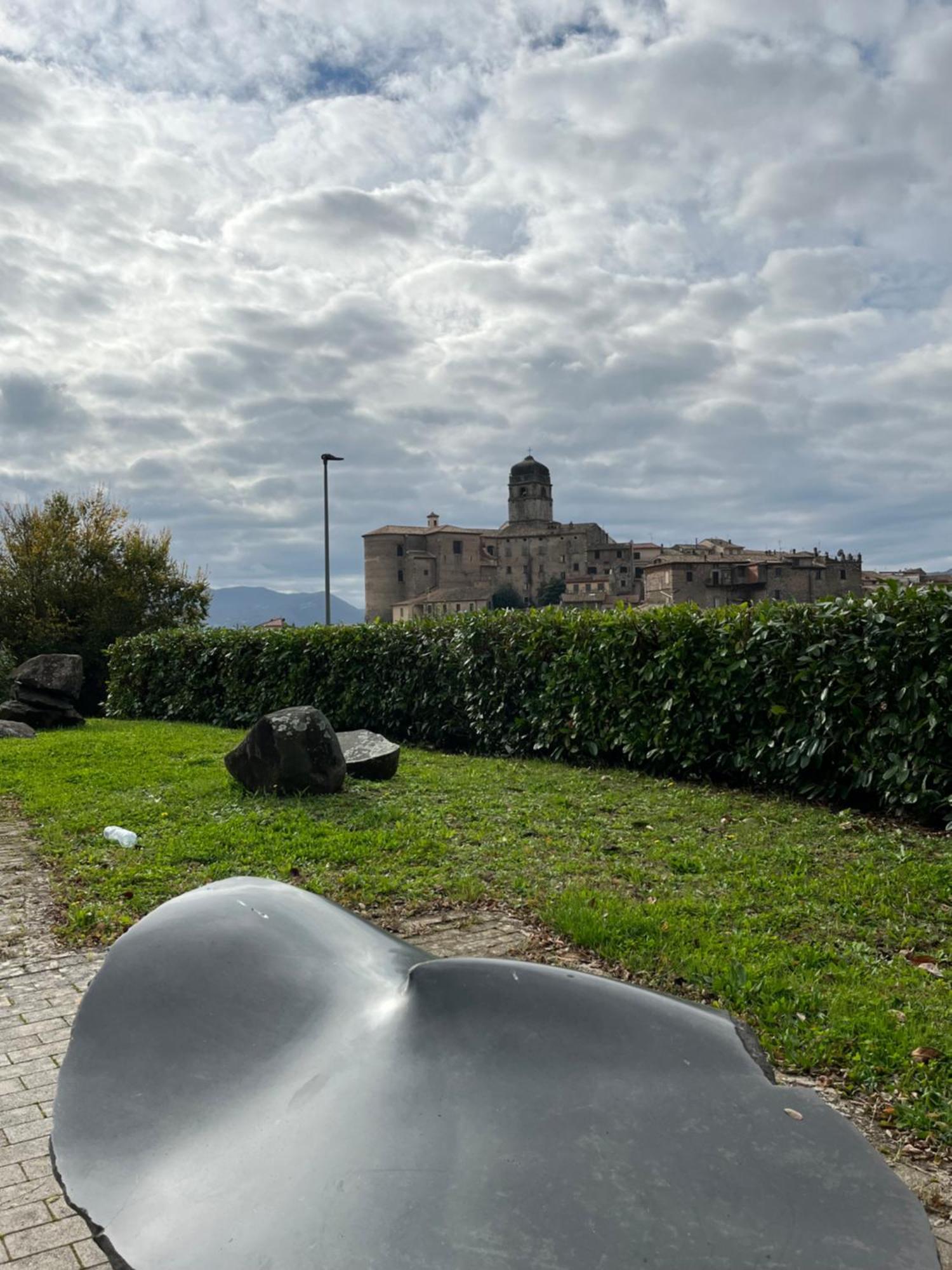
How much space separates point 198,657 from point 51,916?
625 inches

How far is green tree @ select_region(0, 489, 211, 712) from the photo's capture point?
3188 cm

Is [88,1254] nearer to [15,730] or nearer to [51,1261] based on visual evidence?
[51,1261]

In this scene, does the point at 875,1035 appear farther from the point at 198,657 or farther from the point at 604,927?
the point at 198,657

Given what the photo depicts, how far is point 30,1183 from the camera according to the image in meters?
3.12

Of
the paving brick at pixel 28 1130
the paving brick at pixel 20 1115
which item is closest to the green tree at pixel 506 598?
the paving brick at pixel 20 1115

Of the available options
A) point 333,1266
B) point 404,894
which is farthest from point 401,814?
point 333,1266

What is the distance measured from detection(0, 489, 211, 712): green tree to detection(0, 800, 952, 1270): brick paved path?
2632cm

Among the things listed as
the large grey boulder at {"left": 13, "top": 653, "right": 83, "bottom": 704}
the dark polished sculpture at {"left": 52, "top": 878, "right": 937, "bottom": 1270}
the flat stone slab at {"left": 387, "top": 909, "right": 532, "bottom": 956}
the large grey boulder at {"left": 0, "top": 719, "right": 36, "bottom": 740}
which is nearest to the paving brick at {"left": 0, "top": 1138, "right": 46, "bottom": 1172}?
the dark polished sculpture at {"left": 52, "top": 878, "right": 937, "bottom": 1270}

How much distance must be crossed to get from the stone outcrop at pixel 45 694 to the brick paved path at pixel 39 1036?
1202cm

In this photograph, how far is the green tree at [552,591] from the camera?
107169 mm

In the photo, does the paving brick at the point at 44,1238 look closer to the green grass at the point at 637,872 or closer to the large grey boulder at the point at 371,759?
the green grass at the point at 637,872

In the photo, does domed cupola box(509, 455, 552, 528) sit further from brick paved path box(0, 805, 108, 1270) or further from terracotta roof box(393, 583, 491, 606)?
brick paved path box(0, 805, 108, 1270)

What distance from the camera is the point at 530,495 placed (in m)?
116

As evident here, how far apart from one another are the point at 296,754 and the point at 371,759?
4.25ft
